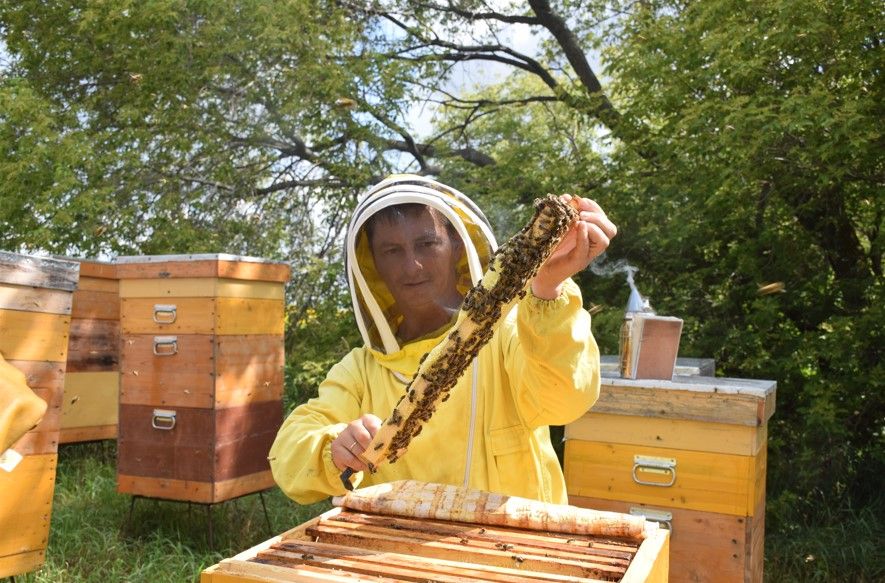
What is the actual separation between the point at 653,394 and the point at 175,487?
7.89ft

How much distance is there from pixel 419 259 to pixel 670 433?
1.66 m

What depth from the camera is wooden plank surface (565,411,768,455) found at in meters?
2.81

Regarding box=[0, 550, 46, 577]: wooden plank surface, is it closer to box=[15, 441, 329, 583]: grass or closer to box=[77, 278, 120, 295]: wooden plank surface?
box=[15, 441, 329, 583]: grass

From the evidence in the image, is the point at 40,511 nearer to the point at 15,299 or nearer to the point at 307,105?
the point at 15,299

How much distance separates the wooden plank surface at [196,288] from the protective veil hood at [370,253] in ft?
7.19

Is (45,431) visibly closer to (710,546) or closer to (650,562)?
(710,546)

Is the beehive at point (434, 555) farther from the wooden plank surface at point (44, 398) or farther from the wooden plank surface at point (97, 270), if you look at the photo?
the wooden plank surface at point (97, 270)

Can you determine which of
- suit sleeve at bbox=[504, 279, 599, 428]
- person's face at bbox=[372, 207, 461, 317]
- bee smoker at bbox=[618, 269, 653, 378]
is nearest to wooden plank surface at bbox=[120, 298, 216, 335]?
bee smoker at bbox=[618, 269, 653, 378]

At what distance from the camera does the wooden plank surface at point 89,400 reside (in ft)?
16.8

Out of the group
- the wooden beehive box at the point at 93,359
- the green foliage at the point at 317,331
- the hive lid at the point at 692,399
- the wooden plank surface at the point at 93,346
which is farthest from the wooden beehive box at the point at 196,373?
the hive lid at the point at 692,399

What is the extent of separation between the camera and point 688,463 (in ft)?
9.48

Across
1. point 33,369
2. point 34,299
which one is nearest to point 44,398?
point 33,369

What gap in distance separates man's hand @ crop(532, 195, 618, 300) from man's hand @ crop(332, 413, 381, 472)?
375 millimetres

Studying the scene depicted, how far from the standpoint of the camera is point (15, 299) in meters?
2.93
